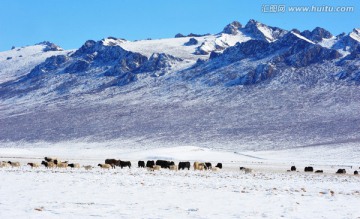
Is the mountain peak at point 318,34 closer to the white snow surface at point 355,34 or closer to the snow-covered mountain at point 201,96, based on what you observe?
the snow-covered mountain at point 201,96

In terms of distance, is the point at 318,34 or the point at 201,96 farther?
the point at 318,34

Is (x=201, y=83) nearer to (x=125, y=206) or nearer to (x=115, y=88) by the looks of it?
(x=115, y=88)

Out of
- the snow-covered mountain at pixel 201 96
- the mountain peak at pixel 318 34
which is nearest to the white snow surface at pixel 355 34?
the snow-covered mountain at pixel 201 96

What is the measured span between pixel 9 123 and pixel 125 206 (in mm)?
113843

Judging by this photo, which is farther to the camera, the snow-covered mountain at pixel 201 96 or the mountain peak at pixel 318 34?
the mountain peak at pixel 318 34

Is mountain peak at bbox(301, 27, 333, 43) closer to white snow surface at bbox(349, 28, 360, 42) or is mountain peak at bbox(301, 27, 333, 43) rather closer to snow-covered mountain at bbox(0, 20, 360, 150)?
snow-covered mountain at bbox(0, 20, 360, 150)

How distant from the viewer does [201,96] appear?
403ft

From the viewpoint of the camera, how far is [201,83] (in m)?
133

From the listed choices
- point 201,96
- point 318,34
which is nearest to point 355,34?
point 318,34

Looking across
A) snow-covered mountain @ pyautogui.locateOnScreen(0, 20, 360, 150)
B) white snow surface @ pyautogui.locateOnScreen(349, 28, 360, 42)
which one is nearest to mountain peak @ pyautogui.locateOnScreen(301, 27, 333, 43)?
snow-covered mountain @ pyautogui.locateOnScreen(0, 20, 360, 150)

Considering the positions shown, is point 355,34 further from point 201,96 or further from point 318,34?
point 201,96

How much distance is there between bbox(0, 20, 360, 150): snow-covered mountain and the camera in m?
93.7

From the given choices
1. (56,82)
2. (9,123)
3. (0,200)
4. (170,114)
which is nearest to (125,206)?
(0,200)

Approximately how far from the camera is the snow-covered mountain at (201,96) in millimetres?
93688
